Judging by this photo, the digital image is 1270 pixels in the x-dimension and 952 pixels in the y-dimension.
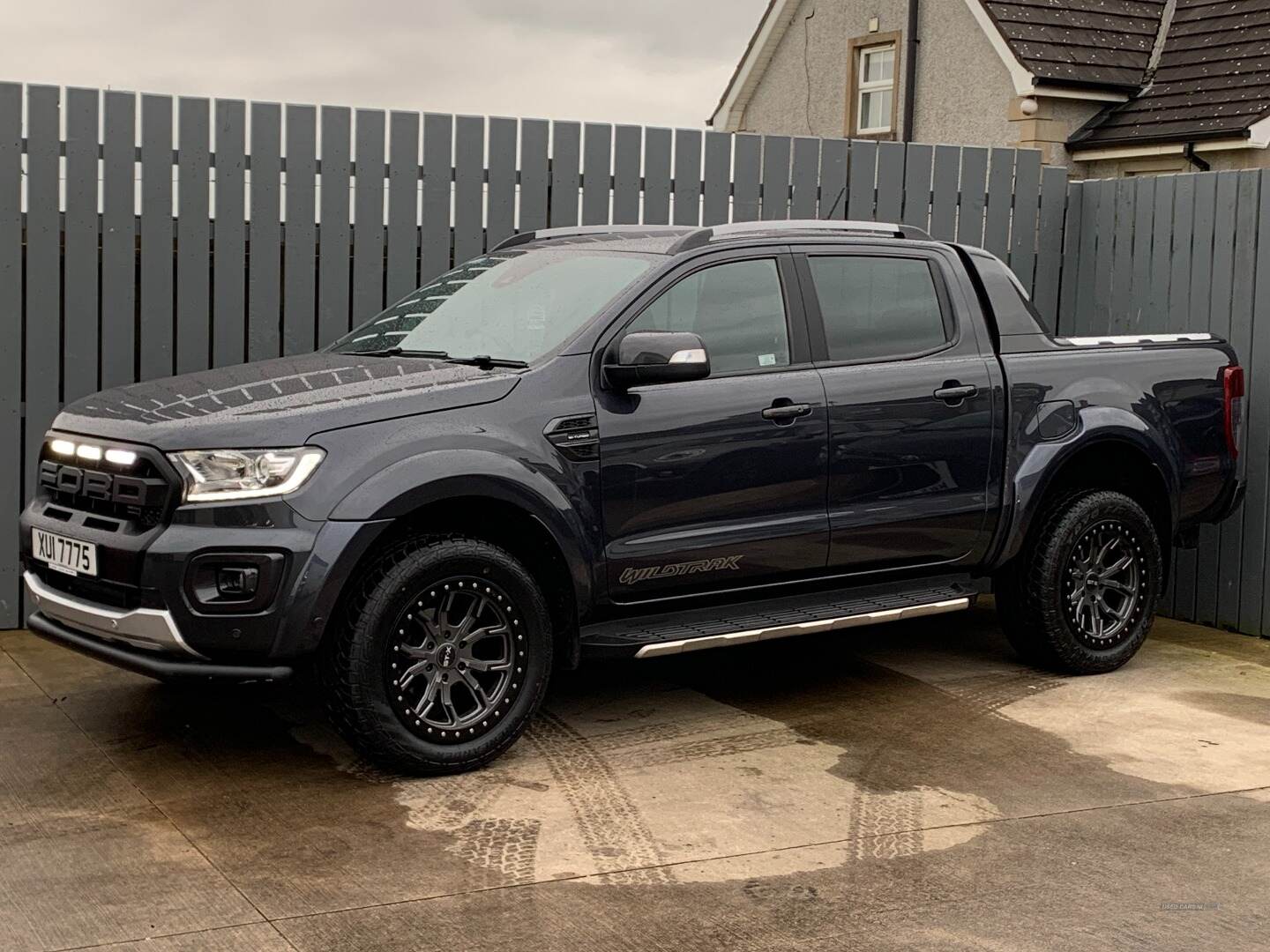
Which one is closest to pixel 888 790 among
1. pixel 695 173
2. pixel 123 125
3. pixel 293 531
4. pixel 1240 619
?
pixel 293 531

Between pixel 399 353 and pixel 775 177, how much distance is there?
3511 mm

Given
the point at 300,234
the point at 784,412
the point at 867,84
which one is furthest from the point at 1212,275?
the point at 867,84

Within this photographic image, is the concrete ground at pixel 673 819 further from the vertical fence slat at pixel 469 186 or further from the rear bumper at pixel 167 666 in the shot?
the vertical fence slat at pixel 469 186

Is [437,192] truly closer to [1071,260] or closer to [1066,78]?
[1071,260]

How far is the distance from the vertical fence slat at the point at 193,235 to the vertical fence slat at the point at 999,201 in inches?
181

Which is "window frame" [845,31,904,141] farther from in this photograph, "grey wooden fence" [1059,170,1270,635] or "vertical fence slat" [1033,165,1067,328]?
"grey wooden fence" [1059,170,1270,635]

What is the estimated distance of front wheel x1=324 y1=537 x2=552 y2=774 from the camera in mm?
5379

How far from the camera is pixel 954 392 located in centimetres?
681

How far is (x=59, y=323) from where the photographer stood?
8.02m

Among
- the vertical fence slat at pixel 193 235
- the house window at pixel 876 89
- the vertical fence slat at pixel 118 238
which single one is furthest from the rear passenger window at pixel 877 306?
the house window at pixel 876 89

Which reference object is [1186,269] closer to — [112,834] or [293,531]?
[293,531]

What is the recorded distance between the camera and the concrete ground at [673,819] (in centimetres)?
437

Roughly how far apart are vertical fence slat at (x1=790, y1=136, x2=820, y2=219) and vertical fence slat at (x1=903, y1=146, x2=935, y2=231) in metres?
0.60

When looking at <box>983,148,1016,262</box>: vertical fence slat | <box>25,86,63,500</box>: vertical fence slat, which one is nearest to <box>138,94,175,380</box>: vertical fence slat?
<box>25,86,63,500</box>: vertical fence slat
